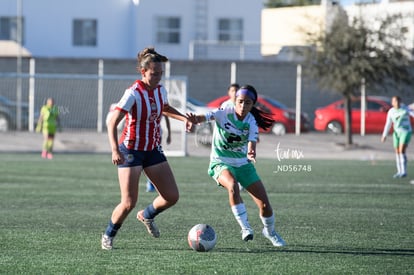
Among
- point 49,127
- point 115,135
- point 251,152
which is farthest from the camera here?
point 49,127

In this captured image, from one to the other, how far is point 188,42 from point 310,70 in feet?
45.0

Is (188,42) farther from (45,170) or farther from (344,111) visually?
(45,170)

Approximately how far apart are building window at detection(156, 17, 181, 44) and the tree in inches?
539

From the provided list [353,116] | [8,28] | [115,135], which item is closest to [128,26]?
[8,28]

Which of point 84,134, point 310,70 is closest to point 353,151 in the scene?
point 310,70

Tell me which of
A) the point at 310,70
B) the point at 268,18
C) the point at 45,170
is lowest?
the point at 45,170

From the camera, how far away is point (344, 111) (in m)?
38.3

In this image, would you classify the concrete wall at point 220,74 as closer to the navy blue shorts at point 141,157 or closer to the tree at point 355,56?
the tree at point 355,56

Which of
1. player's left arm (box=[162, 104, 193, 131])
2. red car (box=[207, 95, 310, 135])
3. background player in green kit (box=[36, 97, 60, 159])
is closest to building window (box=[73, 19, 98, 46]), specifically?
red car (box=[207, 95, 310, 135])

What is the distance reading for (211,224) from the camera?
12430mm

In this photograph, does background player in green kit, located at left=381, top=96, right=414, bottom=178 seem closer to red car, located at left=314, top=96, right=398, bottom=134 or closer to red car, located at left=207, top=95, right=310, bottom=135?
red car, located at left=207, top=95, right=310, bottom=135

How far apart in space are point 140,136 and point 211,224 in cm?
296

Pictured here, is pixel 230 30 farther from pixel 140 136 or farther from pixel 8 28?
pixel 140 136

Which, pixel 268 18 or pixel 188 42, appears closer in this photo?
pixel 188 42
